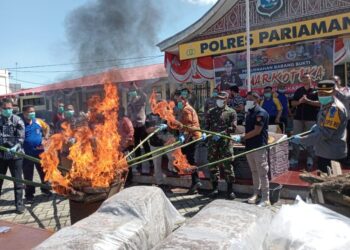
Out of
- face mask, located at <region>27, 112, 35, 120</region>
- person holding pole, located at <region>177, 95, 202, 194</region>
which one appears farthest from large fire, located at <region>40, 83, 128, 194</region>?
face mask, located at <region>27, 112, 35, 120</region>

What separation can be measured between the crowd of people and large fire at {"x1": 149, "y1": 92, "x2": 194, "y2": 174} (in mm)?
101

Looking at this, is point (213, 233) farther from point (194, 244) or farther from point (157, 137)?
point (157, 137)

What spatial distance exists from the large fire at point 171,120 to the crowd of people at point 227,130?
0.10 m

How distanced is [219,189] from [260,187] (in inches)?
43.3

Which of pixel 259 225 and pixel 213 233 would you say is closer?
pixel 213 233

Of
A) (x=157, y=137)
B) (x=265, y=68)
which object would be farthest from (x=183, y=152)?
(x=265, y=68)

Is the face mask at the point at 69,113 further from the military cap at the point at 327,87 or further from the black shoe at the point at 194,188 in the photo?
the military cap at the point at 327,87

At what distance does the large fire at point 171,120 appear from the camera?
22.4 feet

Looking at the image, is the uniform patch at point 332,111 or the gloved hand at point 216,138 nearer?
the uniform patch at point 332,111

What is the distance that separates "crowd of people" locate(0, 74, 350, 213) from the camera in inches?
189

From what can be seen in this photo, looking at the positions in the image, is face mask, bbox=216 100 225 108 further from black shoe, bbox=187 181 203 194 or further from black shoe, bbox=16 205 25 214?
black shoe, bbox=16 205 25 214

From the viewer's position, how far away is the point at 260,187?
632 centimetres

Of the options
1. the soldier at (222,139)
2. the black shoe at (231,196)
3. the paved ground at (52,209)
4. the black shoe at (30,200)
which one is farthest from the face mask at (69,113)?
the black shoe at (231,196)

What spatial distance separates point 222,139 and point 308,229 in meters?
4.51
